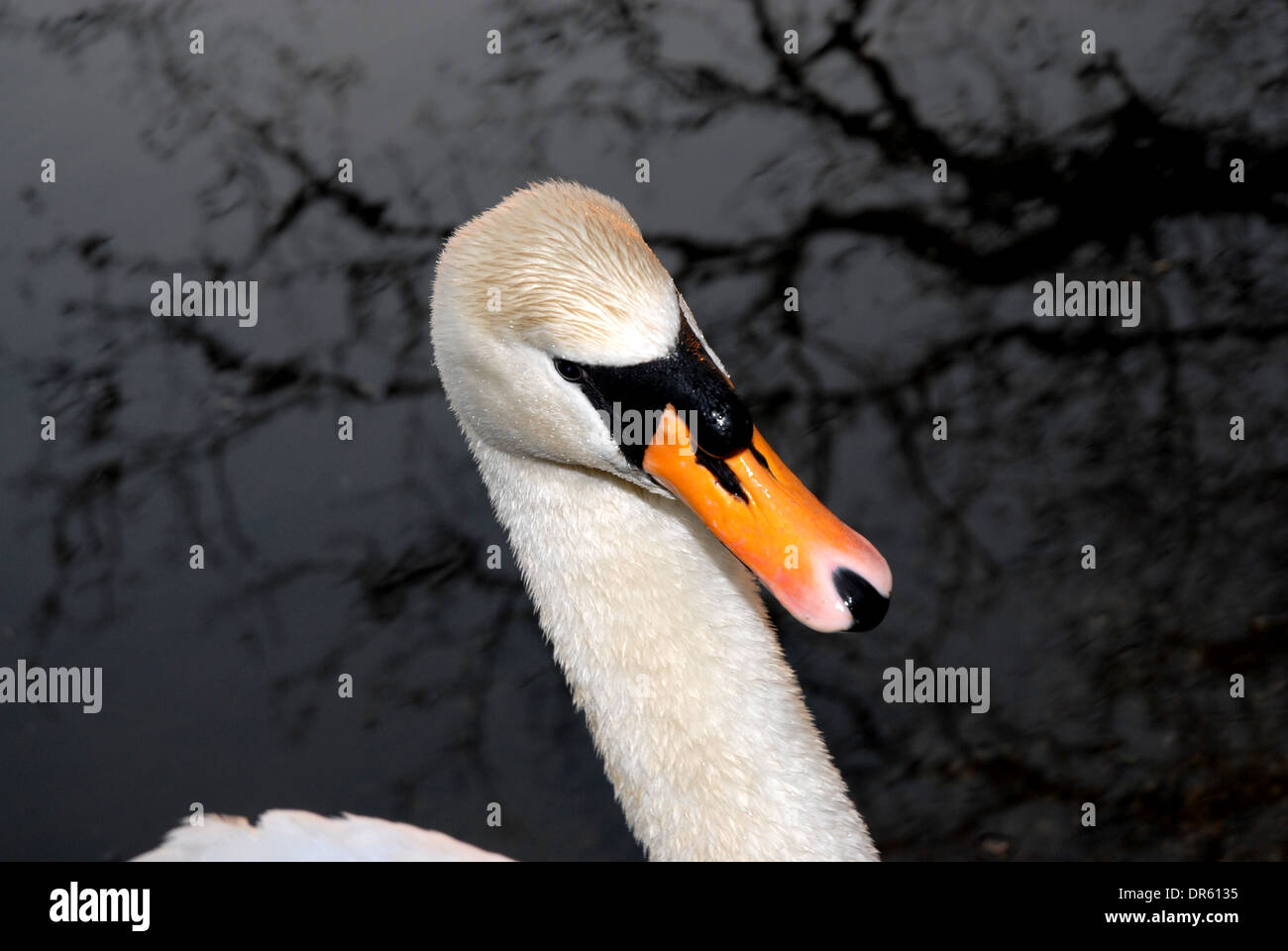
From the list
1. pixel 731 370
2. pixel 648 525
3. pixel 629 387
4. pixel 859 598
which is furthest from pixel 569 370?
pixel 731 370

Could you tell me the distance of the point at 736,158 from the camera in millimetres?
4801

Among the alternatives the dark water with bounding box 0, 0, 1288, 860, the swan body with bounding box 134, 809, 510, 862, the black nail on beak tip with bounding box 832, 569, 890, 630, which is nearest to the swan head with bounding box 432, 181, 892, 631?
the black nail on beak tip with bounding box 832, 569, 890, 630

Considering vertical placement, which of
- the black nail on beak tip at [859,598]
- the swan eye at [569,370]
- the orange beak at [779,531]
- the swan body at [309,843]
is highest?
the swan eye at [569,370]

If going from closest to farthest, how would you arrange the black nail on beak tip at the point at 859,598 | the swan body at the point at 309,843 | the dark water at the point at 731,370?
the black nail on beak tip at the point at 859,598 < the swan body at the point at 309,843 < the dark water at the point at 731,370

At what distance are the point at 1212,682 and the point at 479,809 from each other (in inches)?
85.0

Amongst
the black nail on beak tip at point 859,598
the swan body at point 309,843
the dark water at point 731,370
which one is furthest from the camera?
the dark water at point 731,370

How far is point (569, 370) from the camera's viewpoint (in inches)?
70.4

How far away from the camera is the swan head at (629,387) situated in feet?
5.64

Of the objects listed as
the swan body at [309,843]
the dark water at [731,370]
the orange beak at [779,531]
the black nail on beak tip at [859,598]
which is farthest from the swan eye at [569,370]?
the dark water at [731,370]

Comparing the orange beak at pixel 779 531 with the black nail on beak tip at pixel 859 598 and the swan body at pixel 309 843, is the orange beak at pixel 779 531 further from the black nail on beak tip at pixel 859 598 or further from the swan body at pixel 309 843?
the swan body at pixel 309 843

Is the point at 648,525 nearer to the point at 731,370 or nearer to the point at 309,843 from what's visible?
the point at 309,843

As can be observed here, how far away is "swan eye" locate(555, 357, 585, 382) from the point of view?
177 cm

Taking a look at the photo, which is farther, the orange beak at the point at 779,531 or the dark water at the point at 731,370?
the dark water at the point at 731,370

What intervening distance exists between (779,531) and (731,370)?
8.87 feet
